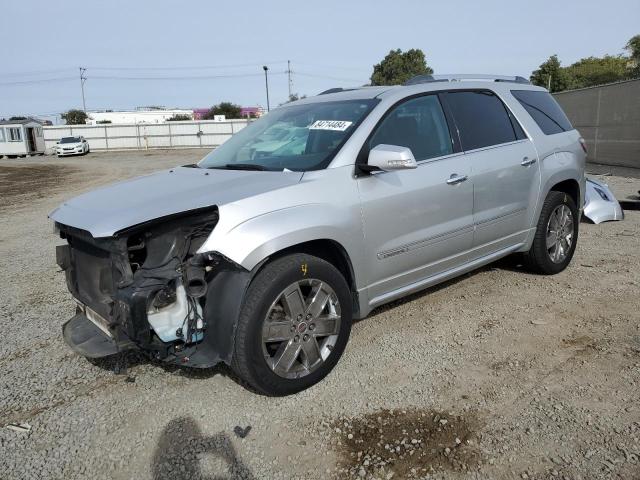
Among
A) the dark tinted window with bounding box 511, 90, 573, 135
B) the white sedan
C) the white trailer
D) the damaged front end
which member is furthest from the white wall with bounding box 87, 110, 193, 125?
the damaged front end

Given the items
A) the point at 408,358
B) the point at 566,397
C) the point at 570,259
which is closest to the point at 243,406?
the point at 408,358

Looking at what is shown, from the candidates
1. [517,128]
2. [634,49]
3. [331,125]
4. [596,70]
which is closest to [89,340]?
[331,125]

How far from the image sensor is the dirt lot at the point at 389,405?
2.62 metres

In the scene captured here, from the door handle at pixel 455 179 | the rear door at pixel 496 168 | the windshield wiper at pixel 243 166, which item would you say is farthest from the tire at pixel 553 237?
the windshield wiper at pixel 243 166

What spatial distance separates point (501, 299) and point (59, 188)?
631 inches

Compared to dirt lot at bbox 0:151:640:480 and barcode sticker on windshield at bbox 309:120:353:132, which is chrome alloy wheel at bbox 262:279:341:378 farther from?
barcode sticker on windshield at bbox 309:120:353:132

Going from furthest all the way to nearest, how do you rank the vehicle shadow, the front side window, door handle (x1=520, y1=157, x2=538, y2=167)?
1. the front side window
2. door handle (x1=520, y1=157, x2=538, y2=167)
3. the vehicle shadow

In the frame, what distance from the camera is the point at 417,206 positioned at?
147 inches

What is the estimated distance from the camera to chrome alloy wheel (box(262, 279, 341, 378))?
123 inches

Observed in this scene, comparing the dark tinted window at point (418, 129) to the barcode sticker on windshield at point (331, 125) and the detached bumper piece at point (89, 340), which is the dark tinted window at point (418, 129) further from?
the detached bumper piece at point (89, 340)

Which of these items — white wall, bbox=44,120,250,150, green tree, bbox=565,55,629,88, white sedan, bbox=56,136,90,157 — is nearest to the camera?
white sedan, bbox=56,136,90,157

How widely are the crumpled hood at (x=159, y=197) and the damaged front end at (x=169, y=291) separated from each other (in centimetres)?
6

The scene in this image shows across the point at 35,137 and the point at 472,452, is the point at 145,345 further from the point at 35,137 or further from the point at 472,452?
the point at 35,137

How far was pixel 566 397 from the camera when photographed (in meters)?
3.09
